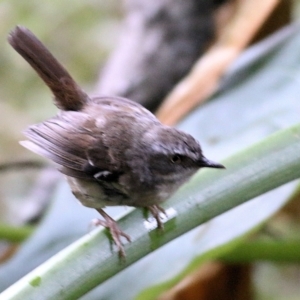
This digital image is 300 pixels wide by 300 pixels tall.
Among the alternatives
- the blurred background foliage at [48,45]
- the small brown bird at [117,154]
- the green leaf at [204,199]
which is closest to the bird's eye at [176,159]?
the small brown bird at [117,154]

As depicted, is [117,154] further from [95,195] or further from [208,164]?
[208,164]

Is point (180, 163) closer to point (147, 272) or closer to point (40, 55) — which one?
point (147, 272)

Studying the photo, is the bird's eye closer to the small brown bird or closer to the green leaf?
Result: the small brown bird

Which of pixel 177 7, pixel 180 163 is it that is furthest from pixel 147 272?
pixel 177 7

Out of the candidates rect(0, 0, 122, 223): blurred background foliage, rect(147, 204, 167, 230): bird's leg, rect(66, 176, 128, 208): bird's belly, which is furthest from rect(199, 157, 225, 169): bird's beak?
rect(0, 0, 122, 223): blurred background foliage

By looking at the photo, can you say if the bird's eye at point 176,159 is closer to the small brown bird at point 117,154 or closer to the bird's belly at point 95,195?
the small brown bird at point 117,154
